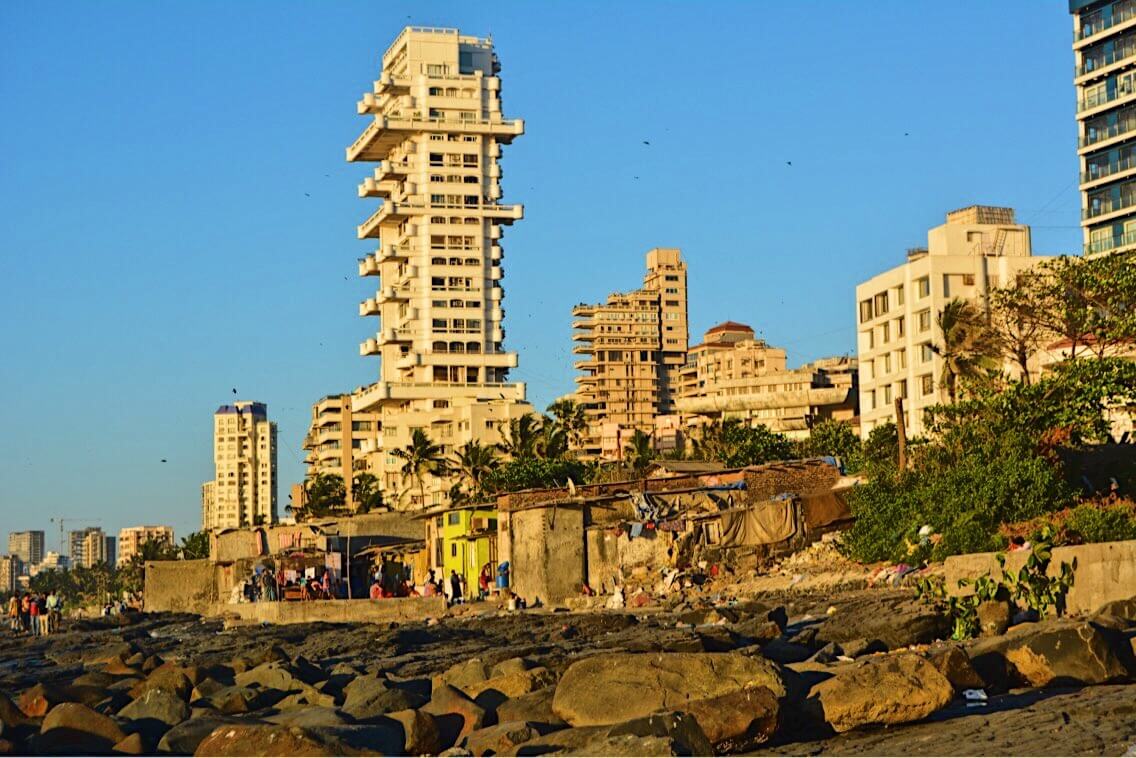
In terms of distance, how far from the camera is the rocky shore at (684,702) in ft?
43.4

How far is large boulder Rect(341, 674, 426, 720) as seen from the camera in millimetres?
16219

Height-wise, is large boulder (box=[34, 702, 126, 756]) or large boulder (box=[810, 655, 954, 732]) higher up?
large boulder (box=[810, 655, 954, 732])

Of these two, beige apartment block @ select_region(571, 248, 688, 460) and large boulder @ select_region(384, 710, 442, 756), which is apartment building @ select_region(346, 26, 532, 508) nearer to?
beige apartment block @ select_region(571, 248, 688, 460)

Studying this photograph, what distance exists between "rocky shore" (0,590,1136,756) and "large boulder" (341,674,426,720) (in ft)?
0.11

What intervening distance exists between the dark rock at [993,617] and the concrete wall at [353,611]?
2298cm

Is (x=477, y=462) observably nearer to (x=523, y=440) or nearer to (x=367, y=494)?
(x=523, y=440)

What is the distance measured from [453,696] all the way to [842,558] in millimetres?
22439

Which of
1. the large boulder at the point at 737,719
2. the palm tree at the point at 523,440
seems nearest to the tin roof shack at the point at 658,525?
the large boulder at the point at 737,719

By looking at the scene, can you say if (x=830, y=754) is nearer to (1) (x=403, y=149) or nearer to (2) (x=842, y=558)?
(2) (x=842, y=558)

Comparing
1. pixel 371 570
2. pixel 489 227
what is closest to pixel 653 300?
pixel 489 227

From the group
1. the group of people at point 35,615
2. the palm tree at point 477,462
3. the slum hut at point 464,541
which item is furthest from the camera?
the palm tree at point 477,462

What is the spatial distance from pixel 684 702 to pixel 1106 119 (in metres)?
71.2

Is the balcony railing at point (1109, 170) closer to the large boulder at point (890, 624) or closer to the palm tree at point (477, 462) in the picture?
the palm tree at point (477, 462)

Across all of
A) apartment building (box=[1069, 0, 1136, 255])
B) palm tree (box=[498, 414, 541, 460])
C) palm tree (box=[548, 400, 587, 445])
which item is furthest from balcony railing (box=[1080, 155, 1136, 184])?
palm tree (box=[548, 400, 587, 445])
